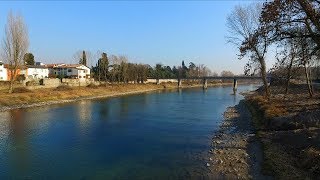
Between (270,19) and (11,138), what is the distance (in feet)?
54.4

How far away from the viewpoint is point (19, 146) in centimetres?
1798

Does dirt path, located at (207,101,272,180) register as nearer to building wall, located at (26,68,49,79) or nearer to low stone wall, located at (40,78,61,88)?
low stone wall, located at (40,78,61,88)

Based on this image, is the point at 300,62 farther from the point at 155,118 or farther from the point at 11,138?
the point at 155,118

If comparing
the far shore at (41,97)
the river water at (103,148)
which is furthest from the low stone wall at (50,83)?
the river water at (103,148)

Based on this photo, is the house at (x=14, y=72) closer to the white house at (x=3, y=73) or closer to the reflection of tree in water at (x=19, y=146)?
the white house at (x=3, y=73)

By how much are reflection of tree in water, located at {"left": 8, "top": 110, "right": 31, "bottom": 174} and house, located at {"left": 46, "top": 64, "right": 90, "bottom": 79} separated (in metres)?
63.5

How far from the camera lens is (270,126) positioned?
20984 mm

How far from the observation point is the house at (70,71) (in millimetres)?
89481

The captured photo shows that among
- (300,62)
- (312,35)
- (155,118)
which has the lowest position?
(155,118)

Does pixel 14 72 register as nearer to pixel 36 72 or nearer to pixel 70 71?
pixel 36 72

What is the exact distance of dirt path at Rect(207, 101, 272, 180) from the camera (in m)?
12.6

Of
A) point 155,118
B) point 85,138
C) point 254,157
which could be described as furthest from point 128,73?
point 254,157

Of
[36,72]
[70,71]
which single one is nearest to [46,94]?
[36,72]

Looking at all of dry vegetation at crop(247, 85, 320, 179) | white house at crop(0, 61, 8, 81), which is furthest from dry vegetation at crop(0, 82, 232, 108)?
dry vegetation at crop(247, 85, 320, 179)
